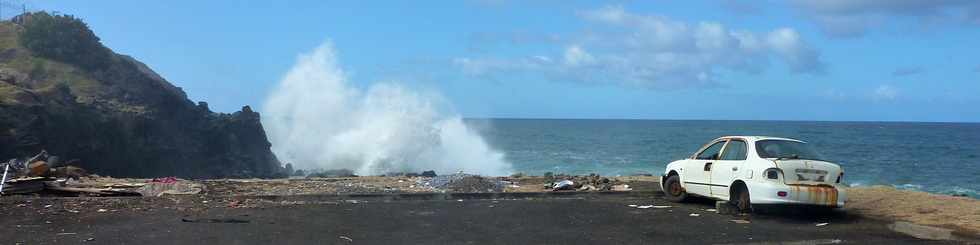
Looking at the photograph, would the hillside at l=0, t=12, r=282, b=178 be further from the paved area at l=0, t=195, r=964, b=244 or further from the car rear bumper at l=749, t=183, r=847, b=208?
the car rear bumper at l=749, t=183, r=847, b=208

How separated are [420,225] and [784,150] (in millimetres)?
5785

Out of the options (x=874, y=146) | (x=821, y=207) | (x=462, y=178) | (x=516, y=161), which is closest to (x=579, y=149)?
(x=516, y=161)

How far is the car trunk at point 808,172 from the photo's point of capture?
10836mm

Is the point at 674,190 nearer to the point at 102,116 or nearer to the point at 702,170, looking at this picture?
the point at 702,170

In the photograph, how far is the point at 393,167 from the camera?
5059cm

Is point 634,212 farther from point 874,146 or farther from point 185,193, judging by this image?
point 874,146

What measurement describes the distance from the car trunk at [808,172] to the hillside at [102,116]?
27.8 metres

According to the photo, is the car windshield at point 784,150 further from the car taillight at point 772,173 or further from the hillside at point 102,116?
the hillside at point 102,116

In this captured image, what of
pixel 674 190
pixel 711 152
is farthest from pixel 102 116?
pixel 711 152

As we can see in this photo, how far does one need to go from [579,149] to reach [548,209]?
2752 inches

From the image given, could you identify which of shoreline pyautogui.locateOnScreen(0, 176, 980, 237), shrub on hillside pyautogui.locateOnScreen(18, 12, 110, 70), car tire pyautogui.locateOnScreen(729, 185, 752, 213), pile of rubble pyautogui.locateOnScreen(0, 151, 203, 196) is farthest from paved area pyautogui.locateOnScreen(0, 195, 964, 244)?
shrub on hillside pyautogui.locateOnScreen(18, 12, 110, 70)

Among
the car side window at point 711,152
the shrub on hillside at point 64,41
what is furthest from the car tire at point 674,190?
the shrub on hillside at point 64,41

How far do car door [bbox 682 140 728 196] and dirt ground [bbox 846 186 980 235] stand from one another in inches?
92.5

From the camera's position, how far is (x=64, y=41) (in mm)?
41312
